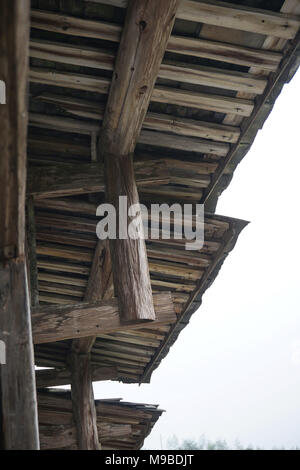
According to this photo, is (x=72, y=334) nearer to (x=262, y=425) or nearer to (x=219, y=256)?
(x=219, y=256)

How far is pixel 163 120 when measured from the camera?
14.6ft

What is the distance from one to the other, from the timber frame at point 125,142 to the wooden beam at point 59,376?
1.43m

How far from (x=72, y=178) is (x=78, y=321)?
1.18 meters

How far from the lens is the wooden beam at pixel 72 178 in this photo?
4.57 m

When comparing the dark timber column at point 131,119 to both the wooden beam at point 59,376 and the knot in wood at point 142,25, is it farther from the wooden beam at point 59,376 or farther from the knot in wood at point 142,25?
the wooden beam at point 59,376

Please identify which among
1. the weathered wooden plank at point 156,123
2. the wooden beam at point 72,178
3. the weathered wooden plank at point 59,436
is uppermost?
the weathered wooden plank at point 156,123

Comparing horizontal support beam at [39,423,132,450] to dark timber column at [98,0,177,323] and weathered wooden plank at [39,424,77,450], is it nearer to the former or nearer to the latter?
weathered wooden plank at [39,424,77,450]

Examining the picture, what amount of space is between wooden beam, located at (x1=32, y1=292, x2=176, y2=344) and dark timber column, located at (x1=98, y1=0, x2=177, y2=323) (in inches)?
3.6

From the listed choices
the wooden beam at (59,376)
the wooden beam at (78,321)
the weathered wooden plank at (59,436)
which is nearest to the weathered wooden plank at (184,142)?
the wooden beam at (78,321)

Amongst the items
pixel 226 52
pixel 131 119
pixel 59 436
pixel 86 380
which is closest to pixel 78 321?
pixel 131 119

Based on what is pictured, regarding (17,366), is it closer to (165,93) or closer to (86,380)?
(165,93)

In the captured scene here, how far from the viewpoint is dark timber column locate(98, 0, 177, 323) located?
3.51 m

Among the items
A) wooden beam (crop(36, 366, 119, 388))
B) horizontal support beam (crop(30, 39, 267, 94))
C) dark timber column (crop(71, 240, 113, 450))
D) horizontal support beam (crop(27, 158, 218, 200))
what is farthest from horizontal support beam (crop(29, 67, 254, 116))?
wooden beam (crop(36, 366, 119, 388))
